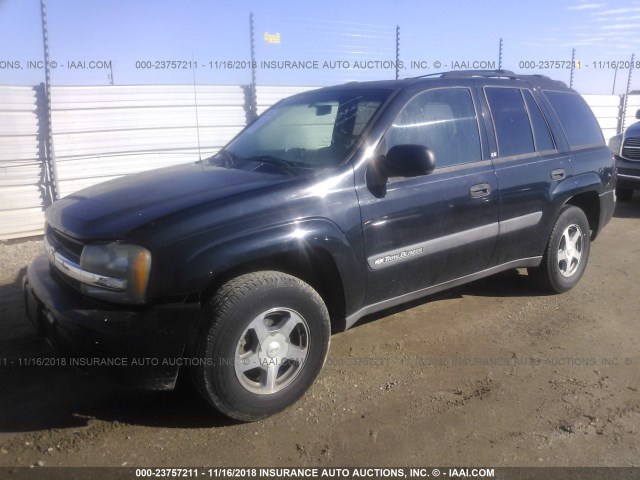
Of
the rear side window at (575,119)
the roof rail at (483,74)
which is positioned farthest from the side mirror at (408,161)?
the rear side window at (575,119)

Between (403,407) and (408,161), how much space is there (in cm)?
142

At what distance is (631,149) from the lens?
8.91 meters

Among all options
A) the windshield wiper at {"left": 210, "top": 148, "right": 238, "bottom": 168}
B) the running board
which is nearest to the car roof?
the windshield wiper at {"left": 210, "top": 148, "right": 238, "bottom": 168}

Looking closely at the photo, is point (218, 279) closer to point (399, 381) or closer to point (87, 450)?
point (87, 450)

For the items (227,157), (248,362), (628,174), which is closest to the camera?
(248,362)

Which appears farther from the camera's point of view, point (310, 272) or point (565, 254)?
point (565, 254)

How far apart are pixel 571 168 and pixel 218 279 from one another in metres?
3.29

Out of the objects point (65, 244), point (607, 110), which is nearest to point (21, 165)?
point (65, 244)

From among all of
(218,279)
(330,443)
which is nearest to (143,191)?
(218,279)

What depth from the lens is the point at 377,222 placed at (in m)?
3.25

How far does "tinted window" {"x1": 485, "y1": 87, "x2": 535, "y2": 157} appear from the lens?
409cm

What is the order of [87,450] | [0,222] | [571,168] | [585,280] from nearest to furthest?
[87,450]
[571,168]
[585,280]
[0,222]

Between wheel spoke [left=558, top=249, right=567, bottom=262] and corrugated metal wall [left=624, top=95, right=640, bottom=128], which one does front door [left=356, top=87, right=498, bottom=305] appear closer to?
wheel spoke [left=558, top=249, right=567, bottom=262]

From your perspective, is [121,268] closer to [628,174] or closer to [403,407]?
[403,407]
